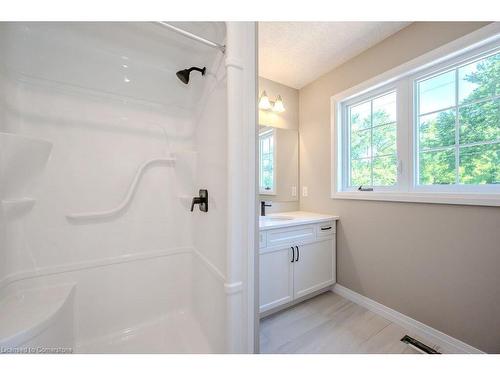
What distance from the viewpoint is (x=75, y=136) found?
1243 millimetres

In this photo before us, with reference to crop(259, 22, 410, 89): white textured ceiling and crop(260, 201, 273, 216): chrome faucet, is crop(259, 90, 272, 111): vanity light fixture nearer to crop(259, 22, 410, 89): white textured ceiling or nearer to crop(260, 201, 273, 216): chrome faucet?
crop(259, 22, 410, 89): white textured ceiling

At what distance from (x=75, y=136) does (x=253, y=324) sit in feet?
5.09

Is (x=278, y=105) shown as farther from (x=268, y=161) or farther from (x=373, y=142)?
(x=373, y=142)

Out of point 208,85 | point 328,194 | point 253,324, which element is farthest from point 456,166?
point 208,85

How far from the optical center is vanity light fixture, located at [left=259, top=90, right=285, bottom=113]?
2.09m

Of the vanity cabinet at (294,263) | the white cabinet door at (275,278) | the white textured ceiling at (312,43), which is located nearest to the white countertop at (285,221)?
the vanity cabinet at (294,263)

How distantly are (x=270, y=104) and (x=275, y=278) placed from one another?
71.2 inches

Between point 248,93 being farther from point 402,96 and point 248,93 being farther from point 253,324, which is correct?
point 402,96

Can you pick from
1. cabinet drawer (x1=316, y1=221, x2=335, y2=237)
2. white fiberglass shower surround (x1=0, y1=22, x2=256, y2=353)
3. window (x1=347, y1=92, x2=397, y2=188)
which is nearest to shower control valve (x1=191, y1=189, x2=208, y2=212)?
white fiberglass shower surround (x1=0, y1=22, x2=256, y2=353)

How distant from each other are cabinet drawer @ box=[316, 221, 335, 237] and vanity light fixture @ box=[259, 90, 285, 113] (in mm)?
1345

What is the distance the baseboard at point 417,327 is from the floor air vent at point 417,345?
0.26 ft

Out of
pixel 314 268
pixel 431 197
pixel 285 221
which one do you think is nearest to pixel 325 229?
pixel 314 268

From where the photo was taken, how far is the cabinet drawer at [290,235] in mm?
1595

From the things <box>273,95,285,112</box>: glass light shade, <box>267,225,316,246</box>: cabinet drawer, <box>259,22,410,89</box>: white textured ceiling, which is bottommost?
<box>267,225,316,246</box>: cabinet drawer
